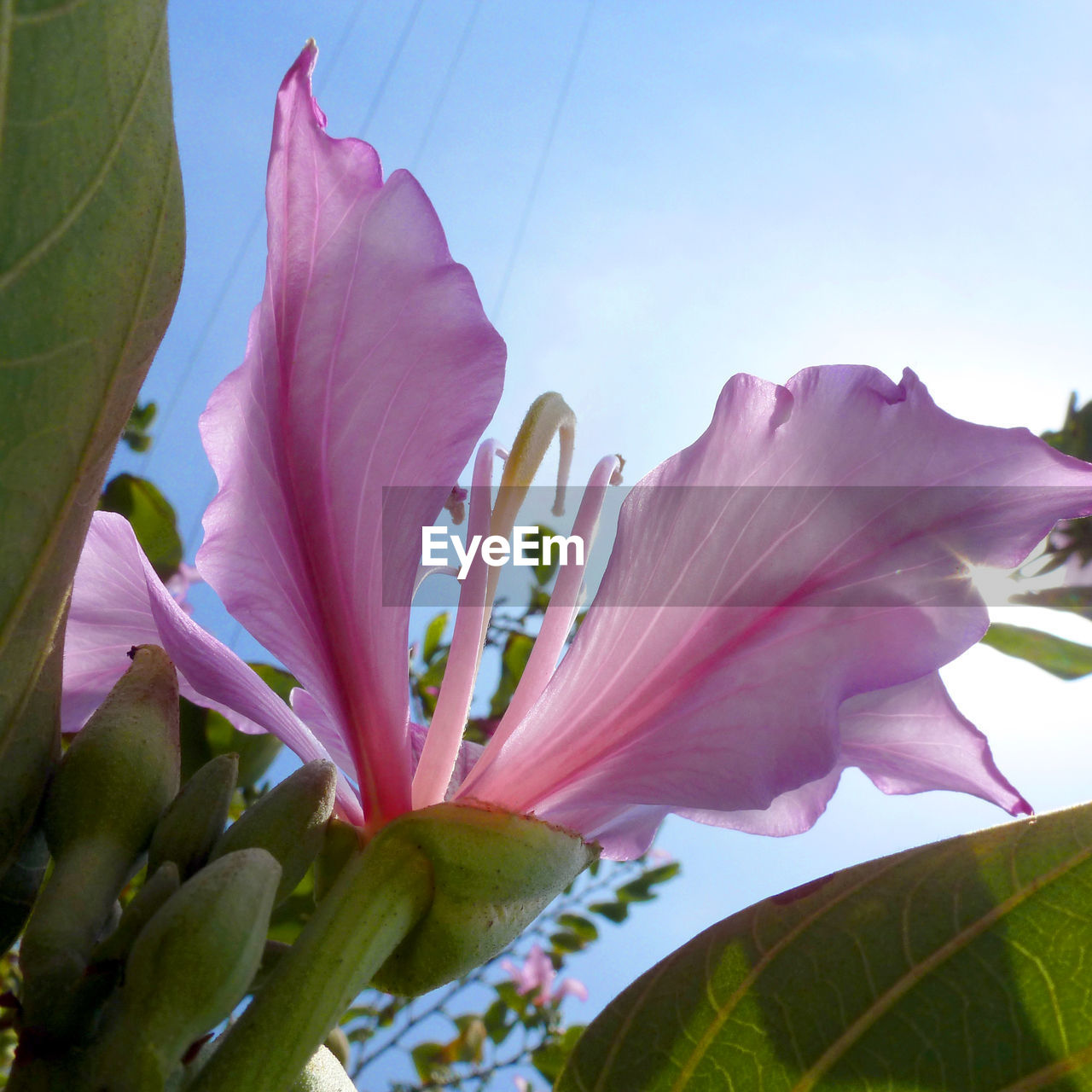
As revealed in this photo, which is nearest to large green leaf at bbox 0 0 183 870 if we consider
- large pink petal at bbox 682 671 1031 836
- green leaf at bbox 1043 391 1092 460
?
large pink petal at bbox 682 671 1031 836

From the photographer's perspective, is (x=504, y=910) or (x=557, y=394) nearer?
(x=504, y=910)

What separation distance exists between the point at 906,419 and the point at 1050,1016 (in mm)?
271

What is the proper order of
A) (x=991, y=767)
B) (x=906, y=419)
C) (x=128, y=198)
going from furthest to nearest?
(x=991, y=767)
(x=906, y=419)
(x=128, y=198)

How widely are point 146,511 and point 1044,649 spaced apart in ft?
2.93

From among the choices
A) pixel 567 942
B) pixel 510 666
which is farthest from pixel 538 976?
pixel 510 666

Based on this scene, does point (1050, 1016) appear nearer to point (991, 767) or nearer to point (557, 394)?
point (991, 767)

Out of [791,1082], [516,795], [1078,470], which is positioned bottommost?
[791,1082]

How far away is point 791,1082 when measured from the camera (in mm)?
488

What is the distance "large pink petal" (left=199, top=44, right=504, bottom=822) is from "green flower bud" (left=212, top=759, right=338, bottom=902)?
90mm

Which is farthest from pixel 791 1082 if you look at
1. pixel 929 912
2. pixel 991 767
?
pixel 991 767

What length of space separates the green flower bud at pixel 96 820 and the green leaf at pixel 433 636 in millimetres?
1405

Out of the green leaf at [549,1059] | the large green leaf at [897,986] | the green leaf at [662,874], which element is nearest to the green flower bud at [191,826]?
the large green leaf at [897,986]

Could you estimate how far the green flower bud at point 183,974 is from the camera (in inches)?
13.7

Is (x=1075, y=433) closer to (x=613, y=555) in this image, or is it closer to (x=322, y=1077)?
(x=613, y=555)
